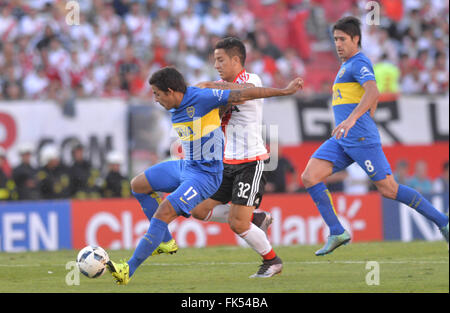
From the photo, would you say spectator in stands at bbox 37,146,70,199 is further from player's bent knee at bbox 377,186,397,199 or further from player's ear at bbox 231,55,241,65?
player's bent knee at bbox 377,186,397,199

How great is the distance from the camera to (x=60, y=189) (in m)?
15.9

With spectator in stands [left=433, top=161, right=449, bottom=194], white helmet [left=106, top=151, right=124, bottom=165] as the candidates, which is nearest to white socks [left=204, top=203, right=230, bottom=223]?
white helmet [left=106, top=151, right=124, bottom=165]

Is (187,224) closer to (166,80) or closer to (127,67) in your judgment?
(127,67)

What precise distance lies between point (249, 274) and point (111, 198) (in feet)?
21.8

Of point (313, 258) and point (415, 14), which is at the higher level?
point (415, 14)

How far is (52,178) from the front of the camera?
1588 cm

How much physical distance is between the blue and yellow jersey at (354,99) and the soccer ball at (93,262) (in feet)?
9.99

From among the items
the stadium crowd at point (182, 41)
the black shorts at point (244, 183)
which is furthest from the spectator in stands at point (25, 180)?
the black shorts at point (244, 183)

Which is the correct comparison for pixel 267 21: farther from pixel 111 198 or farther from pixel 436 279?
pixel 436 279

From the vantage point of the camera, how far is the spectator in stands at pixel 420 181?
54.5 ft

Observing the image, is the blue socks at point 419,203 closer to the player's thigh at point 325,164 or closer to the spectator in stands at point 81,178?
the player's thigh at point 325,164

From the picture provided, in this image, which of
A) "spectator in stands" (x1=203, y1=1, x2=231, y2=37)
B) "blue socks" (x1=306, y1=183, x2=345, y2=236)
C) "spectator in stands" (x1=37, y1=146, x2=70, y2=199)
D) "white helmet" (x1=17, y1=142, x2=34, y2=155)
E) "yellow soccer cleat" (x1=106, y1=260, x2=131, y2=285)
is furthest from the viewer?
"spectator in stands" (x1=203, y1=1, x2=231, y2=37)

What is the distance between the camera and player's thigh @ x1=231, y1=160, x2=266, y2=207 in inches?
354

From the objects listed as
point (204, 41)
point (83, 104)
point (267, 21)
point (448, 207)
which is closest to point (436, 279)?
point (448, 207)
